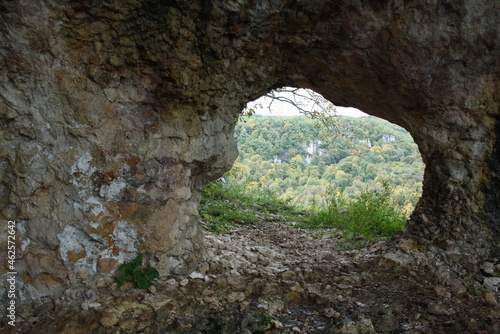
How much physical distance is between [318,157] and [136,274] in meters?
16.9

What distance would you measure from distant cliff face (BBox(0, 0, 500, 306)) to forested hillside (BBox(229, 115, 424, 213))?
30.6 ft

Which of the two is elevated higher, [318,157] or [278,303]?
[318,157]

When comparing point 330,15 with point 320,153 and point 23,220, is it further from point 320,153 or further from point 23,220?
point 320,153

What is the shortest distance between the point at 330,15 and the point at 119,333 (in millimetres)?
3102

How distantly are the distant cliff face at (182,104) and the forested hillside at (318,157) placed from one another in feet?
30.6

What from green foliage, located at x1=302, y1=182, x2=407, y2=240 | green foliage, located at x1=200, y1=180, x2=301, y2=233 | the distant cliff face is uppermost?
the distant cliff face

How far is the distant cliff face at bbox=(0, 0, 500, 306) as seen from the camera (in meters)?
2.58

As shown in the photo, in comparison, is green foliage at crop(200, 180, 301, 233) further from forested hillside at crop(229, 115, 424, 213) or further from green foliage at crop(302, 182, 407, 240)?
forested hillside at crop(229, 115, 424, 213)

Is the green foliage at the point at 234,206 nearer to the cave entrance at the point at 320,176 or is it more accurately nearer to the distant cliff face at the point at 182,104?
the cave entrance at the point at 320,176

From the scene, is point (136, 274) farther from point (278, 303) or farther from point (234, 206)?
point (234, 206)

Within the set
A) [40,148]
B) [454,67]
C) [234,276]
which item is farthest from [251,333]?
[454,67]

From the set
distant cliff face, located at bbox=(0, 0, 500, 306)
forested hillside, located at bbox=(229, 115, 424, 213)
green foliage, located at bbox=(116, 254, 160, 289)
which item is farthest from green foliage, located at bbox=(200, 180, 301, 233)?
forested hillside, located at bbox=(229, 115, 424, 213)

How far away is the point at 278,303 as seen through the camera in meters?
2.90

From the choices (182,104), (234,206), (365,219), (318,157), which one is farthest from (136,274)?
(318,157)
